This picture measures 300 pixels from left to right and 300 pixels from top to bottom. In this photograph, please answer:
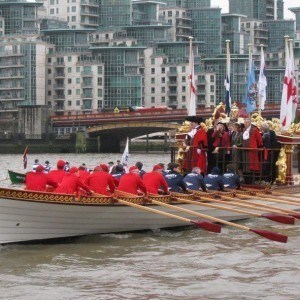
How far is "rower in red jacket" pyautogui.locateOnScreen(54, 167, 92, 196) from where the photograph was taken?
78.9ft

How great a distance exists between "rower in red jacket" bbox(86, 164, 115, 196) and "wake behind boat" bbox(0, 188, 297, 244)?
0.61 metres

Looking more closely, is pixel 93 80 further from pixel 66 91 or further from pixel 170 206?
pixel 170 206

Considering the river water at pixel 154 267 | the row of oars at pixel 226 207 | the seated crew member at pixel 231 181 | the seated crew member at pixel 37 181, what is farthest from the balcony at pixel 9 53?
the seated crew member at pixel 37 181

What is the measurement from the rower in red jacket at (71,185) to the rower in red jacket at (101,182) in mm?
609

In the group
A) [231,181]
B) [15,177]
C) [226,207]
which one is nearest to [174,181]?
[226,207]

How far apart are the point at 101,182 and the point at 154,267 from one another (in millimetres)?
3843

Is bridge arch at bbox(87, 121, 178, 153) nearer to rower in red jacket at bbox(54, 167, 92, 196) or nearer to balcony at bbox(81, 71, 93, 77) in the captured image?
balcony at bbox(81, 71, 93, 77)

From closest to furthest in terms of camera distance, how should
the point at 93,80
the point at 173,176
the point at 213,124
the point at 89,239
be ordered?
the point at 89,239 → the point at 173,176 → the point at 213,124 → the point at 93,80

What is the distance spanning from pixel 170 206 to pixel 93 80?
120 m

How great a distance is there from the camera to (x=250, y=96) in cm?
4097

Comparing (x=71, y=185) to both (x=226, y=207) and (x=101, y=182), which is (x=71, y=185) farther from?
(x=226, y=207)

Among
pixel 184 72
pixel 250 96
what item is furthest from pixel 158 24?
pixel 250 96

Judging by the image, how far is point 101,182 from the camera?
25094 millimetres

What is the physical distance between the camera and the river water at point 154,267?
19.4 m
